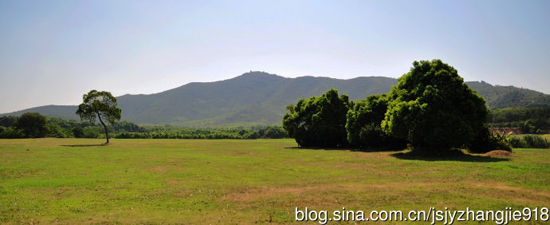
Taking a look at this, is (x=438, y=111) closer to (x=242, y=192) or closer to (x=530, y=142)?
(x=242, y=192)

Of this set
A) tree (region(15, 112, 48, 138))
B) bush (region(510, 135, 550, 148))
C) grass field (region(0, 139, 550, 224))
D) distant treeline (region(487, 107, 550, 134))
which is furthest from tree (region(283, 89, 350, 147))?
tree (region(15, 112, 48, 138))

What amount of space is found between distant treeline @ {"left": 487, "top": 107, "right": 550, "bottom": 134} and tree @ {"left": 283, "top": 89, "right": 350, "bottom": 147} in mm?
68236

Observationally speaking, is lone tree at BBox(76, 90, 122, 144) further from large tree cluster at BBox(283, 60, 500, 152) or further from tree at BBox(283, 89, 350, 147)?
large tree cluster at BBox(283, 60, 500, 152)

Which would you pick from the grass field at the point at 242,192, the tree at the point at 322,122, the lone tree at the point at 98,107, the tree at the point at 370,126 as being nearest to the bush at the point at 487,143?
the tree at the point at 370,126

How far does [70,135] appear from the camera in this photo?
111562mm

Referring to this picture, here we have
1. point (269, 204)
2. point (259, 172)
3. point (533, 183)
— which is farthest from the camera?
point (259, 172)

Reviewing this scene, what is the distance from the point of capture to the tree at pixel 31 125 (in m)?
89.2

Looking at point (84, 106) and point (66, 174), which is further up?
point (84, 106)

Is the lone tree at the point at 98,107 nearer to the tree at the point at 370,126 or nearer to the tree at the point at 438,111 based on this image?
the tree at the point at 370,126

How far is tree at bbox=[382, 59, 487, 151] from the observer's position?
114ft

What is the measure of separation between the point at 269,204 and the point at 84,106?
62.0 m

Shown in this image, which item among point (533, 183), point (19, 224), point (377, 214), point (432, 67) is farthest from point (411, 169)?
point (19, 224)

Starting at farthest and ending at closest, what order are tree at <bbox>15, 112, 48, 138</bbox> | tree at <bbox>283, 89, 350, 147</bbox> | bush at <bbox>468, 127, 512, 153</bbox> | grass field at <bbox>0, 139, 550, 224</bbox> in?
1. tree at <bbox>15, 112, 48, 138</bbox>
2. tree at <bbox>283, 89, 350, 147</bbox>
3. bush at <bbox>468, 127, 512, 153</bbox>
4. grass field at <bbox>0, 139, 550, 224</bbox>

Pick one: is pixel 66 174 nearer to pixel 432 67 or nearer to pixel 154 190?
pixel 154 190
